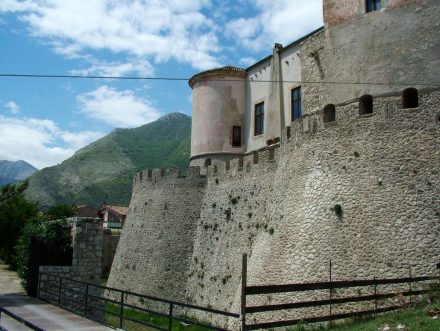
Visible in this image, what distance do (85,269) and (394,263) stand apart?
11859mm

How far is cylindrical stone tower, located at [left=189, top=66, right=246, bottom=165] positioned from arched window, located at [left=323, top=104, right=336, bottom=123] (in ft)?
39.2

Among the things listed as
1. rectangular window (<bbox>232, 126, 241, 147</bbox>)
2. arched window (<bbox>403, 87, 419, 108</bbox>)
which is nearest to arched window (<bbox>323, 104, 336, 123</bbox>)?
arched window (<bbox>403, 87, 419, 108</bbox>)

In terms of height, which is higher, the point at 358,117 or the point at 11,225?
the point at 358,117

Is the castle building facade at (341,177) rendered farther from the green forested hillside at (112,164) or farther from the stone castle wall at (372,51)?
the green forested hillside at (112,164)

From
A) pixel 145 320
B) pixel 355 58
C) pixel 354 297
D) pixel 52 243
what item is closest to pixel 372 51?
pixel 355 58

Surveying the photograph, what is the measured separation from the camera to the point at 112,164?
14800 cm

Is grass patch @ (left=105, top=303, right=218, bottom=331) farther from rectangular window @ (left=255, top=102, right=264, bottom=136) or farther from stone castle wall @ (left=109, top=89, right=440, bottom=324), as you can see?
rectangular window @ (left=255, top=102, right=264, bottom=136)

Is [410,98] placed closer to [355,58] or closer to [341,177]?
[355,58]

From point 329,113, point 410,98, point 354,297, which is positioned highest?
point 410,98

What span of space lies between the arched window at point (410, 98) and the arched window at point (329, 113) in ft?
8.33

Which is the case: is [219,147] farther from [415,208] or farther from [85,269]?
[415,208]

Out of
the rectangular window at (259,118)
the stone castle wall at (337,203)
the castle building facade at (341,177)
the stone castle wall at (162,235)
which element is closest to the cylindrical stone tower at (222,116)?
the rectangular window at (259,118)

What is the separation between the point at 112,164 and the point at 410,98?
13751 centimetres

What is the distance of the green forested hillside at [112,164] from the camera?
12081cm
